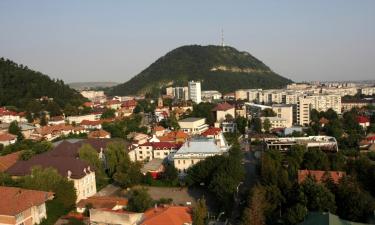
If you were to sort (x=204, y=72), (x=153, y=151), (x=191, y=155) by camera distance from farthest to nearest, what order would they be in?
(x=204, y=72) < (x=153, y=151) < (x=191, y=155)

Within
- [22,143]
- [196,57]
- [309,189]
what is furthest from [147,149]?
[196,57]

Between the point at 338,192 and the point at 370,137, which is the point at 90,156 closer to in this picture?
the point at 338,192

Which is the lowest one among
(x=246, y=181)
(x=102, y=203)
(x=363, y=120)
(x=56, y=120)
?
(x=246, y=181)

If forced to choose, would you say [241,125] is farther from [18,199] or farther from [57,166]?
[18,199]

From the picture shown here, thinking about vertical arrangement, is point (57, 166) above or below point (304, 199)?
above

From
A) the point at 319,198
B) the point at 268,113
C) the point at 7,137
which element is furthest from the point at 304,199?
the point at 268,113

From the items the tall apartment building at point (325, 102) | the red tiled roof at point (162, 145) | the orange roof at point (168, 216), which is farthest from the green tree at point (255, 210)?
the tall apartment building at point (325, 102)

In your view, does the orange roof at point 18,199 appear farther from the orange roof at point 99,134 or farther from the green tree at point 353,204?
the orange roof at point 99,134

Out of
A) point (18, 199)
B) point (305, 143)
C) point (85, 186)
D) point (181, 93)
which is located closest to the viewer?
point (18, 199)
